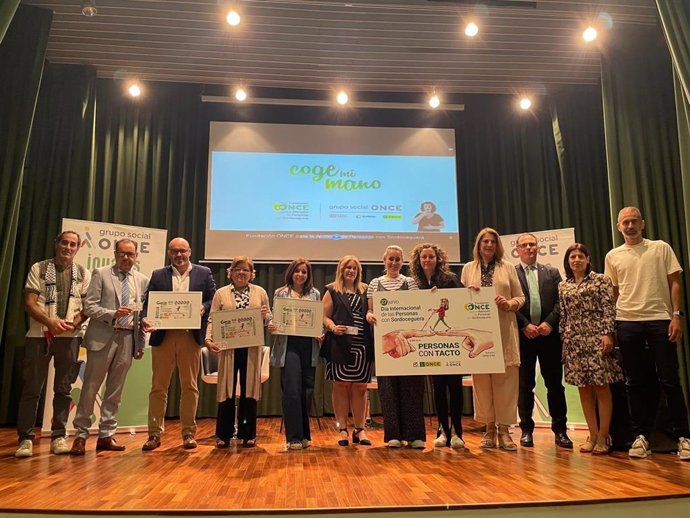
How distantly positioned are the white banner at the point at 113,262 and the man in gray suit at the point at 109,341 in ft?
3.86

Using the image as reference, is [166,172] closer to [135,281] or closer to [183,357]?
[135,281]

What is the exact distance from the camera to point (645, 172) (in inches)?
189

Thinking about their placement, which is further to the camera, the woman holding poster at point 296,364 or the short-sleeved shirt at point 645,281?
the woman holding poster at point 296,364

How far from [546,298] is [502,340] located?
50cm

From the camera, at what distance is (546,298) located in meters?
3.77

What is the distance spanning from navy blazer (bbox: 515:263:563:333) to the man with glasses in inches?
126

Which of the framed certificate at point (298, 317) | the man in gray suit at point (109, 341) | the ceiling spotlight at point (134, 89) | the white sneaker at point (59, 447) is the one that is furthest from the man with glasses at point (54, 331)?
the ceiling spotlight at point (134, 89)

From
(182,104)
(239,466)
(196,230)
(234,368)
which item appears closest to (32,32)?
(182,104)

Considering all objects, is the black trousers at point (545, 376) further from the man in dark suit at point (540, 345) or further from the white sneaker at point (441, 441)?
the white sneaker at point (441, 441)

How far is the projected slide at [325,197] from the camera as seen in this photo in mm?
6176

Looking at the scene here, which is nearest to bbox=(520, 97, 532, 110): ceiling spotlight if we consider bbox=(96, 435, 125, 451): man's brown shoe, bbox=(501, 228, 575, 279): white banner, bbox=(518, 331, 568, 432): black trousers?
bbox=(501, 228, 575, 279): white banner

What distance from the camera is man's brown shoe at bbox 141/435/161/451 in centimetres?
363

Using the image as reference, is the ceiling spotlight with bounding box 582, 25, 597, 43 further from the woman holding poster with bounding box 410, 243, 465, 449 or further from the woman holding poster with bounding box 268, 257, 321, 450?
the woman holding poster with bounding box 268, 257, 321, 450

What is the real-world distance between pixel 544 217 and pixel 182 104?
189 inches
